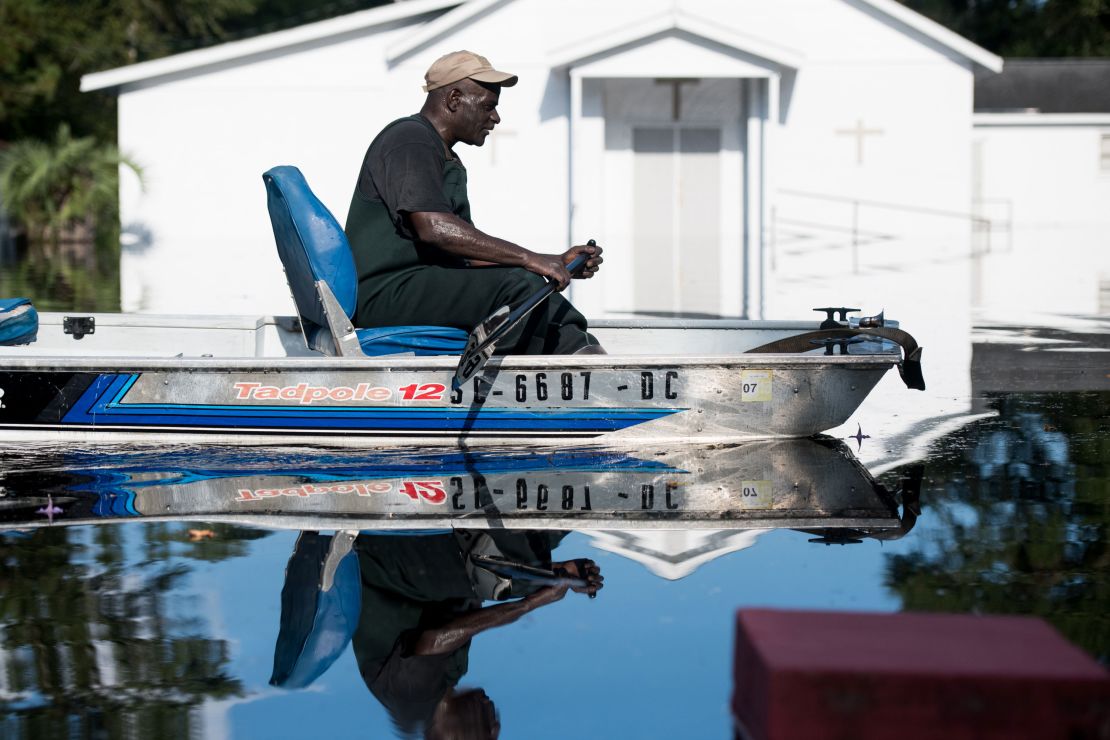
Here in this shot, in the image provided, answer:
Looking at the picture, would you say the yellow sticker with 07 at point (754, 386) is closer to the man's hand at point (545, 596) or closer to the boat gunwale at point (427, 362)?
the boat gunwale at point (427, 362)

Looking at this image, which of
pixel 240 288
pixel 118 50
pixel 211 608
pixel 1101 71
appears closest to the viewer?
pixel 211 608

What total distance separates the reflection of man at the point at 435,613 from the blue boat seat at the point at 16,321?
350 centimetres

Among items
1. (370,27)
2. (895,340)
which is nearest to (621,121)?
(370,27)

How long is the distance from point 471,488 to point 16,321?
3.12m

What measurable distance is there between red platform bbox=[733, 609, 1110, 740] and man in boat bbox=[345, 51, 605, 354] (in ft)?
12.9

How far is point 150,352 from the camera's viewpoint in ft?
28.6

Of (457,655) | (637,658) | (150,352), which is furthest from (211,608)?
(150,352)

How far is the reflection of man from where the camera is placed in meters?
3.87

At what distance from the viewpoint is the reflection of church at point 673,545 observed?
5.28 metres

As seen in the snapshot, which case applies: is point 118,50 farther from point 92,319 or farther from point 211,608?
point 211,608

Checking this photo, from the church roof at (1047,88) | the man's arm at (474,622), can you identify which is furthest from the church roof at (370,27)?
the man's arm at (474,622)

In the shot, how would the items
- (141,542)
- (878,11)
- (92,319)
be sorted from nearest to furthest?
(141,542) → (92,319) → (878,11)

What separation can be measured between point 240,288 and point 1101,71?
26.9m

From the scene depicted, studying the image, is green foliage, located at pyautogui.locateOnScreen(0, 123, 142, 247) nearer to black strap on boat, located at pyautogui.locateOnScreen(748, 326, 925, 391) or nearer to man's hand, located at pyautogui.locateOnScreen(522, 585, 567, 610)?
black strap on boat, located at pyautogui.locateOnScreen(748, 326, 925, 391)
